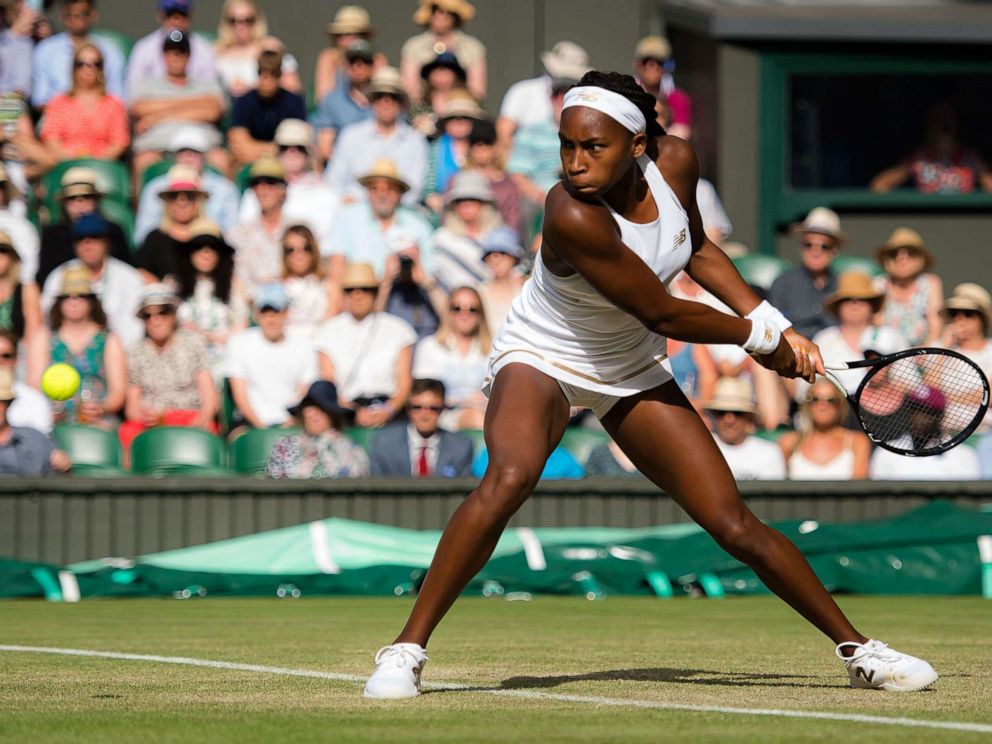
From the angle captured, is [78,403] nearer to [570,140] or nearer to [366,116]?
[366,116]

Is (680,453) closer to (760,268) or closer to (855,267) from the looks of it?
(760,268)

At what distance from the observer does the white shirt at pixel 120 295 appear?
12.1 m

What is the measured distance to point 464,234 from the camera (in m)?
12.8

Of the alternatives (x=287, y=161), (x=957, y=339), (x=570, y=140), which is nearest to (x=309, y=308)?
(x=287, y=161)

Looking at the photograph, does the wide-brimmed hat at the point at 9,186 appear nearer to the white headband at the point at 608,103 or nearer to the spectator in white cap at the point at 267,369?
the spectator in white cap at the point at 267,369

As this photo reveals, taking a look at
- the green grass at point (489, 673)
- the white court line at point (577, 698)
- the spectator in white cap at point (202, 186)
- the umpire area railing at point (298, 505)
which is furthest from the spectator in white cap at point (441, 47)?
the white court line at point (577, 698)

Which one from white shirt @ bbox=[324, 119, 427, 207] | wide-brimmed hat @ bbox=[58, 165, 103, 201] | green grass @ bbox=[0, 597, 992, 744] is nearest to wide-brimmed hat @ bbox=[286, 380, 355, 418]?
green grass @ bbox=[0, 597, 992, 744]

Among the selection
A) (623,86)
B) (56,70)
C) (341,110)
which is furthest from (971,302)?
(623,86)

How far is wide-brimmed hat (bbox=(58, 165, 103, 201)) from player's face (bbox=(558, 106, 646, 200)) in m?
8.18

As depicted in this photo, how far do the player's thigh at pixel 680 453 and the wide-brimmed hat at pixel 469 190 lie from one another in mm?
7580

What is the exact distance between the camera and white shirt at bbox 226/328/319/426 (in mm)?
11656

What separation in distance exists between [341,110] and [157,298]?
127 inches

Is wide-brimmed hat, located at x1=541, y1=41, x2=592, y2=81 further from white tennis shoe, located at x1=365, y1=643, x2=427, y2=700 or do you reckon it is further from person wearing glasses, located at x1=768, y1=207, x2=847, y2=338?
white tennis shoe, located at x1=365, y1=643, x2=427, y2=700

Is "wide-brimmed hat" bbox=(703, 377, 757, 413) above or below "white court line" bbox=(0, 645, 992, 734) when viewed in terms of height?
above
